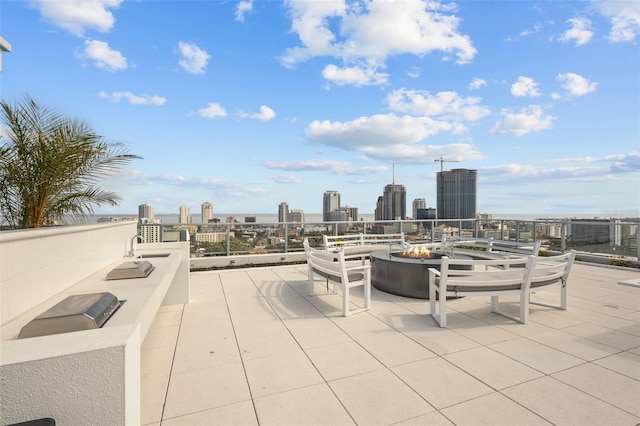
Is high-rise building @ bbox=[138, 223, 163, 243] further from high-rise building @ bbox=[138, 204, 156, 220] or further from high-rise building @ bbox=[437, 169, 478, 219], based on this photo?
high-rise building @ bbox=[437, 169, 478, 219]

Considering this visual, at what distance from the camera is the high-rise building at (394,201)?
11.2 meters

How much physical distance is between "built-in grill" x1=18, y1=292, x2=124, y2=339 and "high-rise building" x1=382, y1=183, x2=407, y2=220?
966cm

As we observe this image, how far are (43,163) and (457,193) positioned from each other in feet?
48.3

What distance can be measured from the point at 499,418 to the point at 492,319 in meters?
2.04

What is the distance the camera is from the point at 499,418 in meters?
1.92

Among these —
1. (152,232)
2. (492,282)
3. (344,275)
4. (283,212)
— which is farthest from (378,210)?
(492,282)

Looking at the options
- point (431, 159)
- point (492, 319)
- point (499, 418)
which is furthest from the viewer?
point (431, 159)

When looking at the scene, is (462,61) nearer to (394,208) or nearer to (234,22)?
(394,208)

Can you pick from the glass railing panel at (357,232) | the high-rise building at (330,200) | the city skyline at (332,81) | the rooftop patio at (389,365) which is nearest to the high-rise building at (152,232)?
the glass railing panel at (357,232)

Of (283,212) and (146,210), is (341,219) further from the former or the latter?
(146,210)

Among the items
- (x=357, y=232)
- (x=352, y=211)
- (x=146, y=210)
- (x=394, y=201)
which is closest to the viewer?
(x=146, y=210)

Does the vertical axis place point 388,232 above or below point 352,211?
below

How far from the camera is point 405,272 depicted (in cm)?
464

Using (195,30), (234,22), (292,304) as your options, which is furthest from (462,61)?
(292,304)
